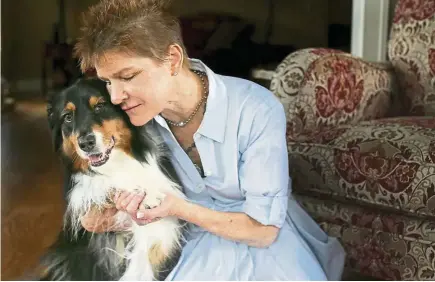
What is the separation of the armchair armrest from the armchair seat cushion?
32 millimetres

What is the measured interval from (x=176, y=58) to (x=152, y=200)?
28 cm

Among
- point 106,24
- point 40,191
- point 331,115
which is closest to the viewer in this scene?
point 106,24

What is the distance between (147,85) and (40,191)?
33 cm

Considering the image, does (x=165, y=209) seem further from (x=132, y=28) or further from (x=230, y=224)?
(x=132, y=28)

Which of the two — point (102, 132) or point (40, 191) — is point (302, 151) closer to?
point (102, 132)

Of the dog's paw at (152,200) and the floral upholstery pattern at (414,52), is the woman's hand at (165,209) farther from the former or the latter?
the floral upholstery pattern at (414,52)

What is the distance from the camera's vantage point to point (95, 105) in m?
1.22

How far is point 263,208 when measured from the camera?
1.22 meters

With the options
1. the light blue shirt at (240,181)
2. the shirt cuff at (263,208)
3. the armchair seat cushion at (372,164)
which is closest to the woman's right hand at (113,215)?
the light blue shirt at (240,181)

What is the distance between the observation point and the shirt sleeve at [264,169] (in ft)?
3.96

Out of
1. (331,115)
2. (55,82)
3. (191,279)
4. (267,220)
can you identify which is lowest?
(191,279)

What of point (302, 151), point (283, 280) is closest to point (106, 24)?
point (302, 151)

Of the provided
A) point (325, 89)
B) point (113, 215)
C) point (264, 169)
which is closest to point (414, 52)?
point (325, 89)

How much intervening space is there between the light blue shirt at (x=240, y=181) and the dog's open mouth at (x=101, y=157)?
0.32ft
